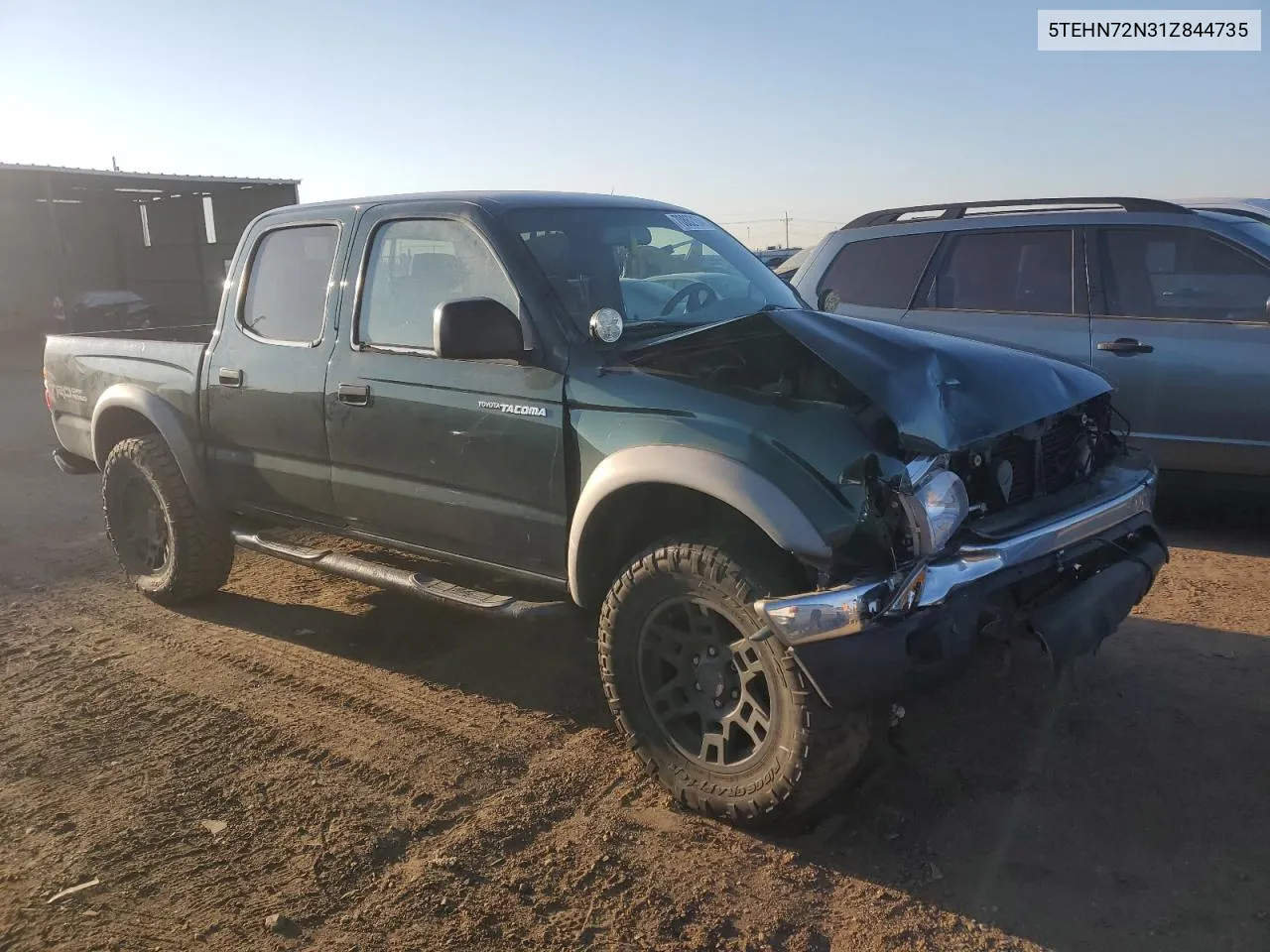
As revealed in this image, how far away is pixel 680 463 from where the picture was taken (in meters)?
3.01

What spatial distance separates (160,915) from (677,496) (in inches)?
75.5

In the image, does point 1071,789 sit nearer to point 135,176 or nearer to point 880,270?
point 880,270

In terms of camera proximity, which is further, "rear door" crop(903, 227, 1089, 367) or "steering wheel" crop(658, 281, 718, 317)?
"rear door" crop(903, 227, 1089, 367)

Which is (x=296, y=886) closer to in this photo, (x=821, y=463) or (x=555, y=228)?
(x=821, y=463)

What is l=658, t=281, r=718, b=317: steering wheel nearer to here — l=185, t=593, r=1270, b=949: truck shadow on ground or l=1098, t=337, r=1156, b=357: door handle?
l=185, t=593, r=1270, b=949: truck shadow on ground

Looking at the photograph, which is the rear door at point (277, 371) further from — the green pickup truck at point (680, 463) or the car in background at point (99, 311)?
the car in background at point (99, 311)

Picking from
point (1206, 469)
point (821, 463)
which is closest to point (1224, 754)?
point (821, 463)

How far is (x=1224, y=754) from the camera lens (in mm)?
3377

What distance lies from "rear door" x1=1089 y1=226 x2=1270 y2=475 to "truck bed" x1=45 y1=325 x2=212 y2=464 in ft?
15.7

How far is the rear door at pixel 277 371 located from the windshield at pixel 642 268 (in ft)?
3.40

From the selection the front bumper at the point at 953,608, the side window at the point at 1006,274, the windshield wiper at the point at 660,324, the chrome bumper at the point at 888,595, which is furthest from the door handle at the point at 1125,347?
the chrome bumper at the point at 888,595

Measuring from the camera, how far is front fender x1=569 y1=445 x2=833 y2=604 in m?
2.75

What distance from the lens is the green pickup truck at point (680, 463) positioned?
278 centimetres

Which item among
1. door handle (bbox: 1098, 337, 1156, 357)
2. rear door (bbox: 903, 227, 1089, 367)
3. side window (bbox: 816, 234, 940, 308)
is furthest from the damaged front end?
side window (bbox: 816, 234, 940, 308)
